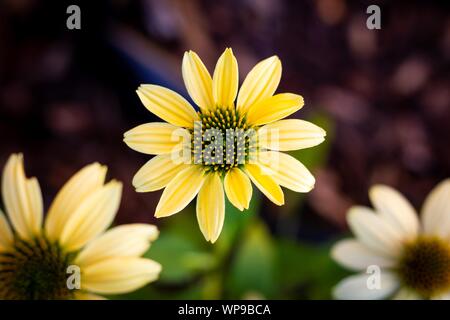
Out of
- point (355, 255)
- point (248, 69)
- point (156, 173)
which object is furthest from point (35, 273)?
point (248, 69)

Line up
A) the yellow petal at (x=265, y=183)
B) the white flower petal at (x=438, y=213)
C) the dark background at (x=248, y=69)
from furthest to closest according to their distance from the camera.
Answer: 1. the dark background at (x=248, y=69)
2. the white flower petal at (x=438, y=213)
3. the yellow petal at (x=265, y=183)

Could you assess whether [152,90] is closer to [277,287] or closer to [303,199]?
[277,287]

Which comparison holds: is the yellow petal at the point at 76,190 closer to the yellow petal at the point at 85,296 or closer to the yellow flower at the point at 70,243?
the yellow flower at the point at 70,243

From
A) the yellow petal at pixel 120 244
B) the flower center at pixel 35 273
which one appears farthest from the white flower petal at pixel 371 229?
the flower center at pixel 35 273
